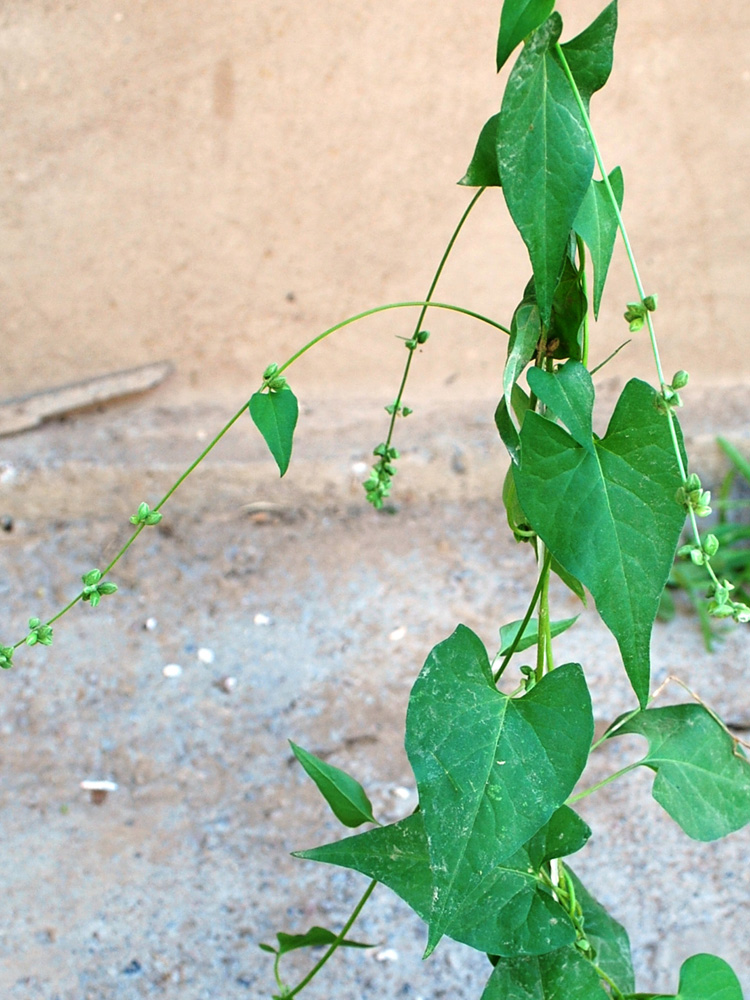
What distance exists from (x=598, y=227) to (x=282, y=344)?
1505 millimetres

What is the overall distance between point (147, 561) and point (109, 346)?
463 mm

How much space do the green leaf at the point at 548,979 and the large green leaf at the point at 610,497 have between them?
28 cm

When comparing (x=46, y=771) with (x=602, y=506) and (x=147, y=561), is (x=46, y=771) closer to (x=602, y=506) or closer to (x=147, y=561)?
(x=147, y=561)

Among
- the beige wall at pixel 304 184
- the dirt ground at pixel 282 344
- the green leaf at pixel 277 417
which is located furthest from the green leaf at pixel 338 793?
the beige wall at pixel 304 184

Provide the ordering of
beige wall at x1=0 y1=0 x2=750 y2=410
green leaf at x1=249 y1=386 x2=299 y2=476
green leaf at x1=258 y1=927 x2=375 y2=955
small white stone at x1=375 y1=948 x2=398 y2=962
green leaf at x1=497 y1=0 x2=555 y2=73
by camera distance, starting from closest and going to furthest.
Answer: green leaf at x1=497 y1=0 x2=555 y2=73 → green leaf at x1=249 y1=386 x2=299 y2=476 → green leaf at x1=258 y1=927 x2=375 y2=955 → small white stone at x1=375 y1=948 x2=398 y2=962 → beige wall at x1=0 y1=0 x2=750 y2=410

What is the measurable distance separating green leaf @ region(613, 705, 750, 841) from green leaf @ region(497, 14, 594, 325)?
0.36 m

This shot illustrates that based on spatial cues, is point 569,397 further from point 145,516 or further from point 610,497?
point 145,516

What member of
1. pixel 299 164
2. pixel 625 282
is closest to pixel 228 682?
pixel 299 164

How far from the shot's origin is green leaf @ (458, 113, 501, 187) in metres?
0.58

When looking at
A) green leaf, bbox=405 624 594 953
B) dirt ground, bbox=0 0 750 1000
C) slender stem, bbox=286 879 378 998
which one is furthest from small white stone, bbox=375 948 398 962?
green leaf, bbox=405 624 594 953

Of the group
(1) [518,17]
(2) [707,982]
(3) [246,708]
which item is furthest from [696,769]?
(3) [246,708]

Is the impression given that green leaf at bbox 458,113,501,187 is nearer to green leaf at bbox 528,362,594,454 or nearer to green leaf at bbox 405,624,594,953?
green leaf at bbox 528,362,594,454

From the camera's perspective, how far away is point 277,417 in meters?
0.61

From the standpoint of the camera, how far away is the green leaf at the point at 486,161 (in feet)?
1.90
